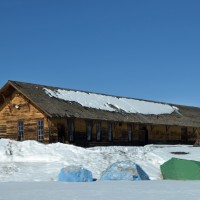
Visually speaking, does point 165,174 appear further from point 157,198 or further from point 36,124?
point 36,124

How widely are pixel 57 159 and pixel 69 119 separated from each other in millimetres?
8200

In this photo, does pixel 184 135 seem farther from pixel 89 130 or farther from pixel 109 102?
pixel 89 130

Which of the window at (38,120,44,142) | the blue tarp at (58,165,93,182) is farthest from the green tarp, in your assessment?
the window at (38,120,44,142)

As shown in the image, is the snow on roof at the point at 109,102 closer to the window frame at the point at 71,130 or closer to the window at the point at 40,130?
the window frame at the point at 71,130

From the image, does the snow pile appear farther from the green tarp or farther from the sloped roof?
the sloped roof

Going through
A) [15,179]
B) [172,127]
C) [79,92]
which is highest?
[79,92]

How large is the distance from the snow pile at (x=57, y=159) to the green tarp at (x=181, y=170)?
1.92 ft

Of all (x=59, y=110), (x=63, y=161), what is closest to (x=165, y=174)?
(x=63, y=161)

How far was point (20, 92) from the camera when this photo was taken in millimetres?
31859

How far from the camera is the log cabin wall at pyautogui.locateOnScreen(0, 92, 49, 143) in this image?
3111 cm

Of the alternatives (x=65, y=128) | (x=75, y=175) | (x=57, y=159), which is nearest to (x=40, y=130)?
(x=65, y=128)

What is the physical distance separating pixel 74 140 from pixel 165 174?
1181cm

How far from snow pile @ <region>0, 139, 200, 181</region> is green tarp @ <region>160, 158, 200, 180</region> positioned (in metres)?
0.58

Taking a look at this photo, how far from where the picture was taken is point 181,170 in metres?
20.1
